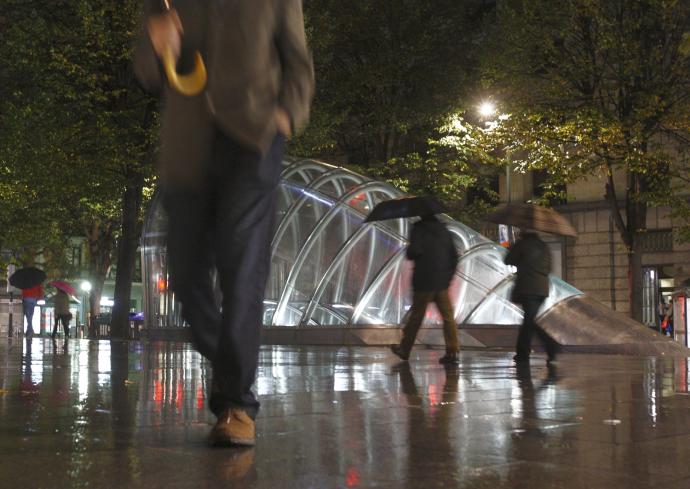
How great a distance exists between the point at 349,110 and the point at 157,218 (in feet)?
28.1

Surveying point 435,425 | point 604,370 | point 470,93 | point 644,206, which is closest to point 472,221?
point 470,93

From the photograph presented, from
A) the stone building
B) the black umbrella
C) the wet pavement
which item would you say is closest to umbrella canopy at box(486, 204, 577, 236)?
the wet pavement

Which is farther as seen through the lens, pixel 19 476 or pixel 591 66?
pixel 591 66

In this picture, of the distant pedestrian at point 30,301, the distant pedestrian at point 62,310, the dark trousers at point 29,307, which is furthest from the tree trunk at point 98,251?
the dark trousers at point 29,307

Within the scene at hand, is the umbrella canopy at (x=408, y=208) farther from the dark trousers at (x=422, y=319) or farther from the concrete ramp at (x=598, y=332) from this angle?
the concrete ramp at (x=598, y=332)

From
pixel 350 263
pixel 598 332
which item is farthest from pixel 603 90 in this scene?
pixel 598 332

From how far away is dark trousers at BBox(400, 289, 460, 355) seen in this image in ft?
36.6

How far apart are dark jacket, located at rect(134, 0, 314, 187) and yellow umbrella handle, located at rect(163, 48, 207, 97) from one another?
0.03 metres

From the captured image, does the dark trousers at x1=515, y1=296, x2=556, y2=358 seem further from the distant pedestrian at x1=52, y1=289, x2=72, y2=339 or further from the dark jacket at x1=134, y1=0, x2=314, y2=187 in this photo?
the distant pedestrian at x1=52, y1=289, x2=72, y2=339

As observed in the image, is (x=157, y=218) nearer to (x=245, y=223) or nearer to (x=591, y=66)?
(x=591, y=66)

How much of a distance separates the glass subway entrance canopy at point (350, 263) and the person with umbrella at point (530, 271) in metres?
6.27

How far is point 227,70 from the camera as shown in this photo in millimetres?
3756

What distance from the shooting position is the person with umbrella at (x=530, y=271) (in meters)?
11.1

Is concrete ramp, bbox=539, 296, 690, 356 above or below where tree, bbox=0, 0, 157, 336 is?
below
